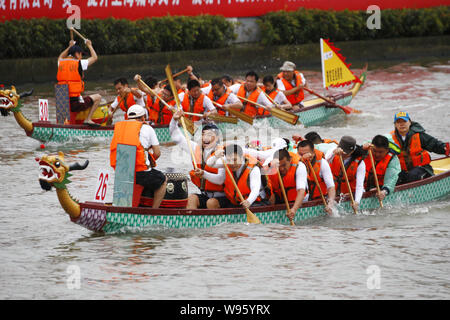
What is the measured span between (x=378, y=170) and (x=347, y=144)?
790 millimetres

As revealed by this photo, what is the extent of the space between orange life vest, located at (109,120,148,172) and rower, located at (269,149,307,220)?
5.27 ft

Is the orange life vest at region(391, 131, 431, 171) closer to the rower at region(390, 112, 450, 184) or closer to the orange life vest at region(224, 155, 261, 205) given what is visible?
the rower at region(390, 112, 450, 184)

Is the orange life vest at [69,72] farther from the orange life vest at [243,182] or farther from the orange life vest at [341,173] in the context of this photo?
the orange life vest at [341,173]

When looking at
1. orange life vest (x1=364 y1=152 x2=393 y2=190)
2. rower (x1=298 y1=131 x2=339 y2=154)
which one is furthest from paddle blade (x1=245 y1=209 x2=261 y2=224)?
orange life vest (x1=364 y1=152 x2=393 y2=190)

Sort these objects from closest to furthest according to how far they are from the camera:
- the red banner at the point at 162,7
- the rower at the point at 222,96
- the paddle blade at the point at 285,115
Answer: the paddle blade at the point at 285,115 → the rower at the point at 222,96 → the red banner at the point at 162,7

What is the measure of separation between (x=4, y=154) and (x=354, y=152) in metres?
7.17

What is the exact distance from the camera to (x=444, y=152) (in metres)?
10.6

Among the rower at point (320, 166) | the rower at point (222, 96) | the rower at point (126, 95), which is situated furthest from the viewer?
the rower at point (222, 96)

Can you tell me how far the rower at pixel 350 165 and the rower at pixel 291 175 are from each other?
25.3 inches

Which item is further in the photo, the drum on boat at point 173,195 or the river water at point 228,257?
the drum on boat at point 173,195

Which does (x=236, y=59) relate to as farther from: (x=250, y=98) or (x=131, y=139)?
(x=131, y=139)

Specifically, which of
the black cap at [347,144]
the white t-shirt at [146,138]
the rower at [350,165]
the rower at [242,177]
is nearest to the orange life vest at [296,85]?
the rower at [350,165]

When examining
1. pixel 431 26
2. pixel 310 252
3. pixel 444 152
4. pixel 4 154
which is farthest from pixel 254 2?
pixel 310 252

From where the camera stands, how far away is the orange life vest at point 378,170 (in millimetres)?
9922
